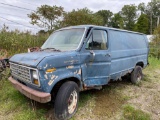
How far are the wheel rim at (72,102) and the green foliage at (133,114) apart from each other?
1.28m

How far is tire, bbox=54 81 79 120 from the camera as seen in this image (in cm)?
355

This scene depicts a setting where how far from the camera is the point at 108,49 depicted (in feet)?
16.1

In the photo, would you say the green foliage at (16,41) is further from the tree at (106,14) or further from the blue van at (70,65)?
the tree at (106,14)

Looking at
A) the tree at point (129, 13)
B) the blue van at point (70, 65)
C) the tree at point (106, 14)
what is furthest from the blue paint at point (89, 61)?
the tree at point (106, 14)

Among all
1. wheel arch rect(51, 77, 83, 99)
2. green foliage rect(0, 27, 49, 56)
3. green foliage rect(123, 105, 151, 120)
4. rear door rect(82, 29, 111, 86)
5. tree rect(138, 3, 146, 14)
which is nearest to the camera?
wheel arch rect(51, 77, 83, 99)

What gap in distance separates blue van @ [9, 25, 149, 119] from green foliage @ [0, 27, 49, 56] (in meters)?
5.58

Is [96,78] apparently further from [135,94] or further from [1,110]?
[1,110]

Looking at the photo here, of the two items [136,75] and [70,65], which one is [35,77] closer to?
[70,65]

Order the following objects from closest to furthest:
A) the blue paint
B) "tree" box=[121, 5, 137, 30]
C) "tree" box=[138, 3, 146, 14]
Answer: the blue paint, "tree" box=[121, 5, 137, 30], "tree" box=[138, 3, 146, 14]

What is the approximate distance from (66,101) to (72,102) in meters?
0.38

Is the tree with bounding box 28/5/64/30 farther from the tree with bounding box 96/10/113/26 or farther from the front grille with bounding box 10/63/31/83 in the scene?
the tree with bounding box 96/10/113/26

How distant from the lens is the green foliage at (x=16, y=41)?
32.0 feet

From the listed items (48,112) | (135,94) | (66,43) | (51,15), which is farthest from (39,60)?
(51,15)

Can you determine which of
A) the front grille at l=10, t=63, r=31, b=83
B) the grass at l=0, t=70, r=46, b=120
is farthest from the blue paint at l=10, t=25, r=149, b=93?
the grass at l=0, t=70, r=46, b=120
